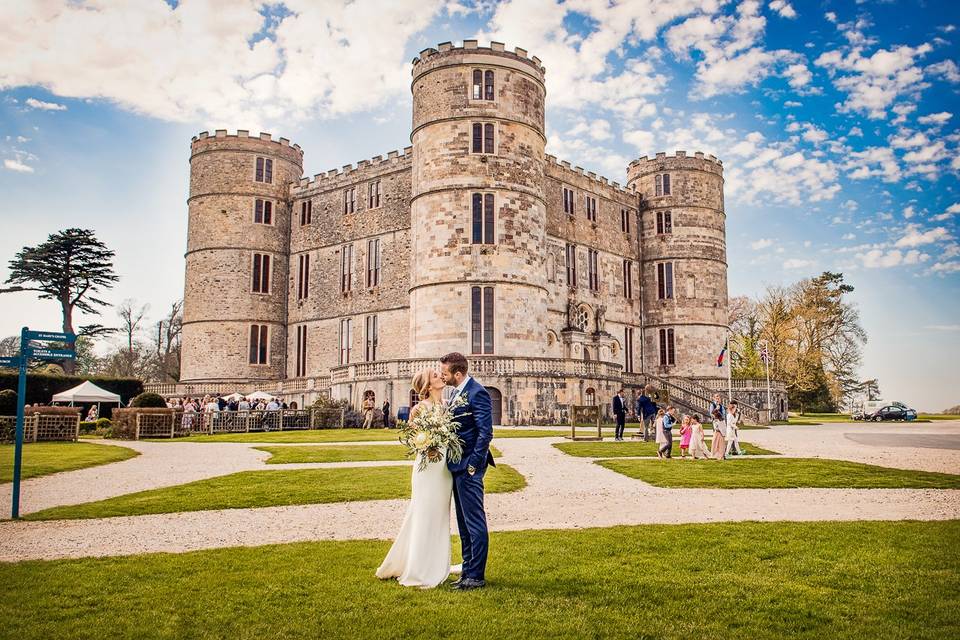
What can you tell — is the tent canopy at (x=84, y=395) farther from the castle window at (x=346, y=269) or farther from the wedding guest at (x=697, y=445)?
the wedding guest at (x=697, y=445)

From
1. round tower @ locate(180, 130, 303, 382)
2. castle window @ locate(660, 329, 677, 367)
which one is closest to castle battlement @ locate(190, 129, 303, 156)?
round tower @ locate(180, 130, 303, 382)

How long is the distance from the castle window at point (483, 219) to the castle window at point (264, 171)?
15597mm

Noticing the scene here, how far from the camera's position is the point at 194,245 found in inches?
1631

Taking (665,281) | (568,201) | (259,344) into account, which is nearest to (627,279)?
(665,281)

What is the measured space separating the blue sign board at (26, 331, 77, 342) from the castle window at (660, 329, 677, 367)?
35.7 m

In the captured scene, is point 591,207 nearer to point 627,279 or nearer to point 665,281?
point 627,279

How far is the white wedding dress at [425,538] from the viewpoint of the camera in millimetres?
6332

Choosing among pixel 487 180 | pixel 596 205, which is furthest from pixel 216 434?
pixel 596 205

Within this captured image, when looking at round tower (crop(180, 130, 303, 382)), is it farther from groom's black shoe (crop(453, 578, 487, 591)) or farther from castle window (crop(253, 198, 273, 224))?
groom's black shoe (crop(453, 578, 487, 591))

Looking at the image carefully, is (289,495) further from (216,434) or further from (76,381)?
(76,381)

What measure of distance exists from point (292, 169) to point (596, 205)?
1738 cm

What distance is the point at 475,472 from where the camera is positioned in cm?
650

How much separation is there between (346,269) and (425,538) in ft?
112

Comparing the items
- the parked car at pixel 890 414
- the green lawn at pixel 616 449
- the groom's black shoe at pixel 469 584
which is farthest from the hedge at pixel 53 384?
the parked car at pixel 890 414
